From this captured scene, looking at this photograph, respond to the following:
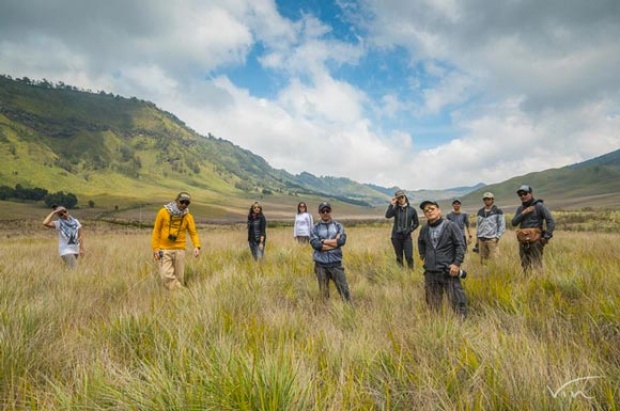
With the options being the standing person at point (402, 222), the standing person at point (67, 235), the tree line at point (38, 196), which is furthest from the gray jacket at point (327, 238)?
the tree line at point (38, 196)

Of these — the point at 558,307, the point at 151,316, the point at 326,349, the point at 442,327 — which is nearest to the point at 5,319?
the point at 151,316

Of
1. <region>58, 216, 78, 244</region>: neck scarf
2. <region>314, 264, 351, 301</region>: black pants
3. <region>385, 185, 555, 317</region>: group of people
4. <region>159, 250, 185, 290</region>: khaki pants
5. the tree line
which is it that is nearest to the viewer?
<region>385, 185, 555, 317</region>: group of people

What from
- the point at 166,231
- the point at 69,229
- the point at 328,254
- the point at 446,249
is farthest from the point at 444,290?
the point at 69,229

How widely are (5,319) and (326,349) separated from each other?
3.13 m

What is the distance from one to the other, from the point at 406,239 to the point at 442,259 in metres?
3.02

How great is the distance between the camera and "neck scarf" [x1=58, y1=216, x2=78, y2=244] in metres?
7.29

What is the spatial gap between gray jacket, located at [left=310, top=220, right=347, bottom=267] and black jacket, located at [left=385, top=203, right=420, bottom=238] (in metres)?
2.11

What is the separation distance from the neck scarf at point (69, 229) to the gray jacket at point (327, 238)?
5.91 metres

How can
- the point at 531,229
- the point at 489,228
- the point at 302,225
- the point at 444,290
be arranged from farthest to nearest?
the point at 302,225 < the point at 489,228 < the point at 531,229 < the point at 444,290

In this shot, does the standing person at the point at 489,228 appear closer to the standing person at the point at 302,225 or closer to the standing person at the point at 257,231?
the standing person at the point at 302,225

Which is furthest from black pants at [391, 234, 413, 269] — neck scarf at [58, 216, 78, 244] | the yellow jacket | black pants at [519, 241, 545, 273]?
neck scarf at [58, 216, 78, 244]

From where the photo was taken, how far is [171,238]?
6.39 m

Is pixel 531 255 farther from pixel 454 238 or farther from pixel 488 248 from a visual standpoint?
pixel 454 238

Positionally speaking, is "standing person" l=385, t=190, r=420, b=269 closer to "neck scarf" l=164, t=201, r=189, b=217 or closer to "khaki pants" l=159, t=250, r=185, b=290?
"neck scarf" l=164, t=201, r=189, b=217
